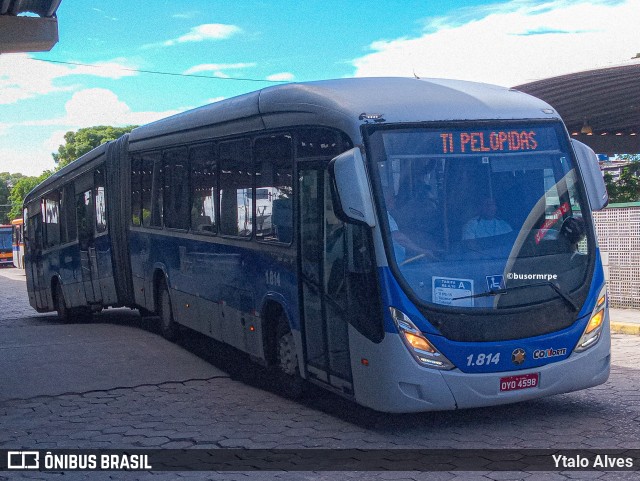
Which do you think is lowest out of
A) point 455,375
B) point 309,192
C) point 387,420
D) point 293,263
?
point 387,420

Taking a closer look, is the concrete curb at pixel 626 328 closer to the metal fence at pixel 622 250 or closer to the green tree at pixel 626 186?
the metal fence at pixel 622 250

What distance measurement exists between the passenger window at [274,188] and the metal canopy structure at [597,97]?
34.2ft

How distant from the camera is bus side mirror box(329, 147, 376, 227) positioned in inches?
280

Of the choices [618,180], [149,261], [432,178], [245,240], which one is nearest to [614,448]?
[432,178]

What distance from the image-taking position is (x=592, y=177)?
7.99m

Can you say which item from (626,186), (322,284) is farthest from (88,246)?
(626,186)

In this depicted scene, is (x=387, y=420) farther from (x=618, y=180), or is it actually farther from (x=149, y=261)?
(x=618, y=180)

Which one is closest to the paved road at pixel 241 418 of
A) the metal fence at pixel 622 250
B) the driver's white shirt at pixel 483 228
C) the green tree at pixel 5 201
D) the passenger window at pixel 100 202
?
the driver's white shirt at pixel 483 228

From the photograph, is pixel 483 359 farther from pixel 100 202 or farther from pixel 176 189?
pixel 100 202

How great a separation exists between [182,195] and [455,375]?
637cm

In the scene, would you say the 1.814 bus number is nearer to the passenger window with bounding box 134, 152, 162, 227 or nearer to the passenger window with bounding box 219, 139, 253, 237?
the passenger window with bounding box 219, 139, 253, 237

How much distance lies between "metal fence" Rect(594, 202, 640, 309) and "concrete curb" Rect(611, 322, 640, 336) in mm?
1975

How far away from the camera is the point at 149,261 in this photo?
14.1m

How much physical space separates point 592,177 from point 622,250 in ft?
27.5
